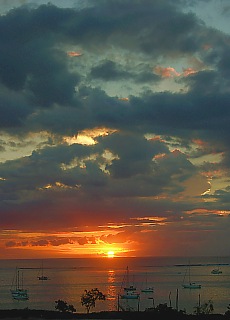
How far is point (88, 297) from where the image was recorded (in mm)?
72375

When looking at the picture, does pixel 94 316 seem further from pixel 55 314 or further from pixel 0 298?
pixel 0 298

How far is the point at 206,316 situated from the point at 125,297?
8404 centimetres

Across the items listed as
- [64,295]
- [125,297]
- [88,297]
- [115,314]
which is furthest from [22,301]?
[115,314]

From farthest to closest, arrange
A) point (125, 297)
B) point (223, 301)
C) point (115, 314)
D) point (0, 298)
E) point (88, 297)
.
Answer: point (0, 298), point (125, 297), point (223, 301), point (88, 297), point (115, 314)

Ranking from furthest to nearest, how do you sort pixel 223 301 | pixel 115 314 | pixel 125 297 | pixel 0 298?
pixel 0 298 → pixel 125 297 → pixel 223 301 → pixel 115 314

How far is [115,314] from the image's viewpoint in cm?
5975

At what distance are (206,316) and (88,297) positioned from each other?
71.8 feet

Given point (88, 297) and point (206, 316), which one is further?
point (88, 297)

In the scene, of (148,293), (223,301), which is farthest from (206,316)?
(148,293)

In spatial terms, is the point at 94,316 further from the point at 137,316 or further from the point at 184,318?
the point at 184,318

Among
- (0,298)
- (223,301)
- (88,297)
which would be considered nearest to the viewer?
(88,297)

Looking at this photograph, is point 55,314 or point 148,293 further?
point 148,293

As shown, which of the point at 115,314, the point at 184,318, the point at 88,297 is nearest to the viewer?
the point at 184,318

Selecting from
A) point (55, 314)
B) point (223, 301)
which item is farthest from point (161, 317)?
point (223, 301)
